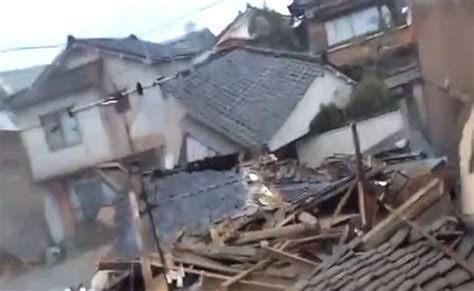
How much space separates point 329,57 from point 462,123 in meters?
0.58

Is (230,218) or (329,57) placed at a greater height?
(329,57)

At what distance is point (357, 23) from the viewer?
2291 millimetres

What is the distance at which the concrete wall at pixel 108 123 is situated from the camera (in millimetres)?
2332

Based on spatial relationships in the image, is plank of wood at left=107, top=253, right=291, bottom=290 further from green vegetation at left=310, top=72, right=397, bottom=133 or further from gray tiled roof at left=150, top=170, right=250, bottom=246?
green vegetation at left=310, top=72, right=397, bottom=133

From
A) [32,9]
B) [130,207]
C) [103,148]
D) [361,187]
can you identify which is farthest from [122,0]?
[361,187]

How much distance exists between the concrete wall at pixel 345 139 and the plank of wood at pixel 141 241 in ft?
1.55

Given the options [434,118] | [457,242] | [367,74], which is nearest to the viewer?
[457,242]

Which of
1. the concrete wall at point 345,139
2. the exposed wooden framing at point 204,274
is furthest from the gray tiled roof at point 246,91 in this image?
the exposed wooden framing at point 204,274

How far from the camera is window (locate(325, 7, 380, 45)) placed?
227 centimetres

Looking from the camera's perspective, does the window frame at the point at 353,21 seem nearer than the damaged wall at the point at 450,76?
No

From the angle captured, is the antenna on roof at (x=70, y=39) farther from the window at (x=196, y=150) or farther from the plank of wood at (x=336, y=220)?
the plank of wood at (x=336, y=220)

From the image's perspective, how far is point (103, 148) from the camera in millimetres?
2359

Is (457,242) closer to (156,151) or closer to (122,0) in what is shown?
(156,151)

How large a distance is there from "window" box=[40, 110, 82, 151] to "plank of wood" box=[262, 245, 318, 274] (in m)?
0.64
